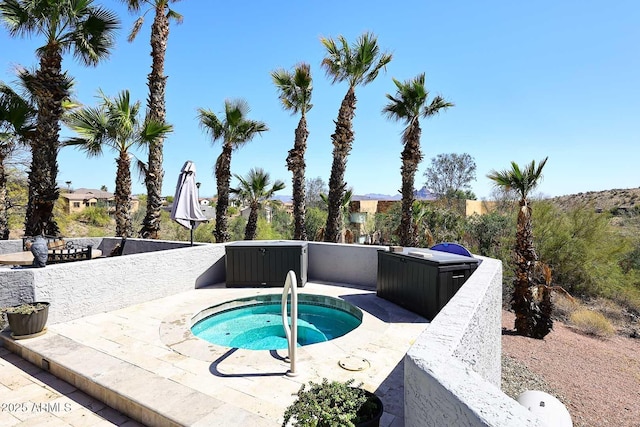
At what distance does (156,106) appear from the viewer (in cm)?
1156

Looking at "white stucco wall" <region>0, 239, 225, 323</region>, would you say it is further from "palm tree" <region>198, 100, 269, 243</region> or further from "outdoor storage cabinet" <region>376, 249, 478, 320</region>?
"palm tree" <region>198, 100, 269, 243</region>

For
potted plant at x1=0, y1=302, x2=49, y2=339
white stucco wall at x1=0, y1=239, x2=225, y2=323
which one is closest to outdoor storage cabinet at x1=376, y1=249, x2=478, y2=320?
white stucco wall at x1=0, y1=239, x2=225, y2=323

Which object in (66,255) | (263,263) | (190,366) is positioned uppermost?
(66,255)

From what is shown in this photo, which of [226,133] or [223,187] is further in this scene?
[223,187]

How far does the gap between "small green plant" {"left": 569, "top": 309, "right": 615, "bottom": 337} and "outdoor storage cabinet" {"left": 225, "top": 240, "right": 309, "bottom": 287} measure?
34.7ft

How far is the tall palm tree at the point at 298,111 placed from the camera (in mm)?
13992

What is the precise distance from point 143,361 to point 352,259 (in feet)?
17.5

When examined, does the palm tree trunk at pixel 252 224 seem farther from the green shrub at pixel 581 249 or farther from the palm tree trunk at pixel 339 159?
the green shrub at pixel 581 249

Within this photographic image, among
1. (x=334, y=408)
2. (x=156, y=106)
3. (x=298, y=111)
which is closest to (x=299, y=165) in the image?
(x=298, y=111)

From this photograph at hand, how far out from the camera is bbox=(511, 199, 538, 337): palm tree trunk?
10.0 metres

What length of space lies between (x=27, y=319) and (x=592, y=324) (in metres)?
15.4

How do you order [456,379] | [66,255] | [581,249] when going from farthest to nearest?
[581,249]
[66,255]
[456,379]

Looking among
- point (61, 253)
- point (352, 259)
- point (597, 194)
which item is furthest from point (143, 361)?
point (597, 194)

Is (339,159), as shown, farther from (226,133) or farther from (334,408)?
(334,408)
